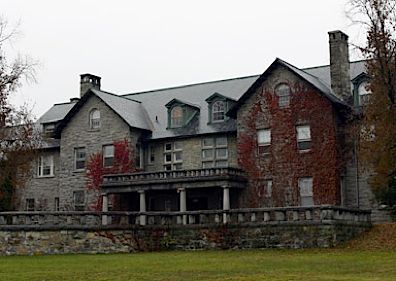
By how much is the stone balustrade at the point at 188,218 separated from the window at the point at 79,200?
1381 centimetres

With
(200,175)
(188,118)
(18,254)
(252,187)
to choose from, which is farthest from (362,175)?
(18,254)

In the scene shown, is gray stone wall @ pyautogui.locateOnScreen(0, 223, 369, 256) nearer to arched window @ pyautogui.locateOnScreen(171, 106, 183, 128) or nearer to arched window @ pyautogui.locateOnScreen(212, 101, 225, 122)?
arched window @ pyautogui.locateOnScreen(212, 101, 225, 122)

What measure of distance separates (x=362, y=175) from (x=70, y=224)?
1665 cm

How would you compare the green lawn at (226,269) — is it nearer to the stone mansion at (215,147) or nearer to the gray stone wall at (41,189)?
the stone mansion at (215,147)

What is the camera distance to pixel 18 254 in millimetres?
30359

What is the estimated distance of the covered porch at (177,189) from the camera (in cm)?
3988

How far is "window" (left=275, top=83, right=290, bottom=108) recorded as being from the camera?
1583 inches

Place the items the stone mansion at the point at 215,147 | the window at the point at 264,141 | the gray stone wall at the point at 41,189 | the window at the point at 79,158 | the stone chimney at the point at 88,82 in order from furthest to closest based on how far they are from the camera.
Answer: the stone chimney at the point at 88,82, the gray stone wall at the point at 41,189, the window at the point at 79,158, the window at the point at 264,141, the stone mansion at the point at 215,147

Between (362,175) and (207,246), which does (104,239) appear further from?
(362,175)

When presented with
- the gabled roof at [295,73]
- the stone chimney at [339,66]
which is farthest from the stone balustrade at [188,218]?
the stone chimney at [339,66]

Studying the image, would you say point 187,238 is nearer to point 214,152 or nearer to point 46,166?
point 214,152

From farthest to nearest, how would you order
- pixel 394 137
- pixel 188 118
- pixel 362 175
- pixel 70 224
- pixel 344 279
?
pixel 188 118, pixel 362 175, pixel 70 224, pixel 394 137, pixel 344 279

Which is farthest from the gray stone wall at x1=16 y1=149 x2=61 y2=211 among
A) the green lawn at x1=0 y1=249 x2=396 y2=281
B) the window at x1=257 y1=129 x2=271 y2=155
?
the green lawn at x1=0 y1=249 x2=396 y2=281

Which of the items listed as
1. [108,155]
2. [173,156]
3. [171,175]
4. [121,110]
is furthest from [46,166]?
[171,175]
